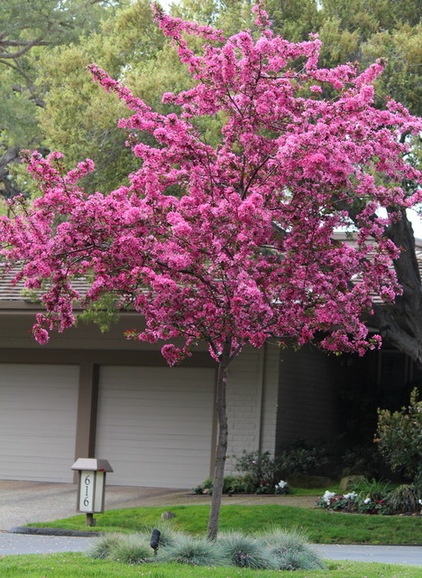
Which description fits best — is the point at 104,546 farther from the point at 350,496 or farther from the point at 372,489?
the point at 372,489

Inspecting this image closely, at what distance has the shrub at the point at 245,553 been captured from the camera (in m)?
10.8

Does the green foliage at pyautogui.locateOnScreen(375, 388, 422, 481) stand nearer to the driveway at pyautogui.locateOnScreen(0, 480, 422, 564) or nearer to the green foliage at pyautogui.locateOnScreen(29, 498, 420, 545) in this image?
the green foliage at pyautogui.locateOnScreen(29, 498, 420, 545)

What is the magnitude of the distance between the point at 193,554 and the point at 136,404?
12.1m

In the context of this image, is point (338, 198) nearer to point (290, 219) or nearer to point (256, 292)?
point (290, 219)

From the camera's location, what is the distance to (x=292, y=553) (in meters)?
11.1

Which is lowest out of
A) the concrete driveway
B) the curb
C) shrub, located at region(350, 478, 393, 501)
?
the concrete driveway

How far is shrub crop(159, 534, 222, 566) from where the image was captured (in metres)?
10.8

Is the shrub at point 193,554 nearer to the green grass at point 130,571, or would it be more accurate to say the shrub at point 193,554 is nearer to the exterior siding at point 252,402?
the green grass at point 130,571

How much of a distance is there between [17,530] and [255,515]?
3297 millimetres

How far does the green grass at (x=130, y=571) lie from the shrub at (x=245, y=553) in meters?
0.32

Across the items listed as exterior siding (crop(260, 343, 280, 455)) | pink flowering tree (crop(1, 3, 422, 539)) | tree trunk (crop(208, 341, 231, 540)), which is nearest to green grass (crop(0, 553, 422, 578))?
tree trunk (crop(208, 341, 231, 540))

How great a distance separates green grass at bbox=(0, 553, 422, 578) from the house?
10.5 m

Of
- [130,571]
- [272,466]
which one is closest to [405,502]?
[272,466]

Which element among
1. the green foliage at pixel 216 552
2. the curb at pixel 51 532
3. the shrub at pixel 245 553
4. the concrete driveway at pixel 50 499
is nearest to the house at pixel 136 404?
the concrete driveway at pixel 50 499
